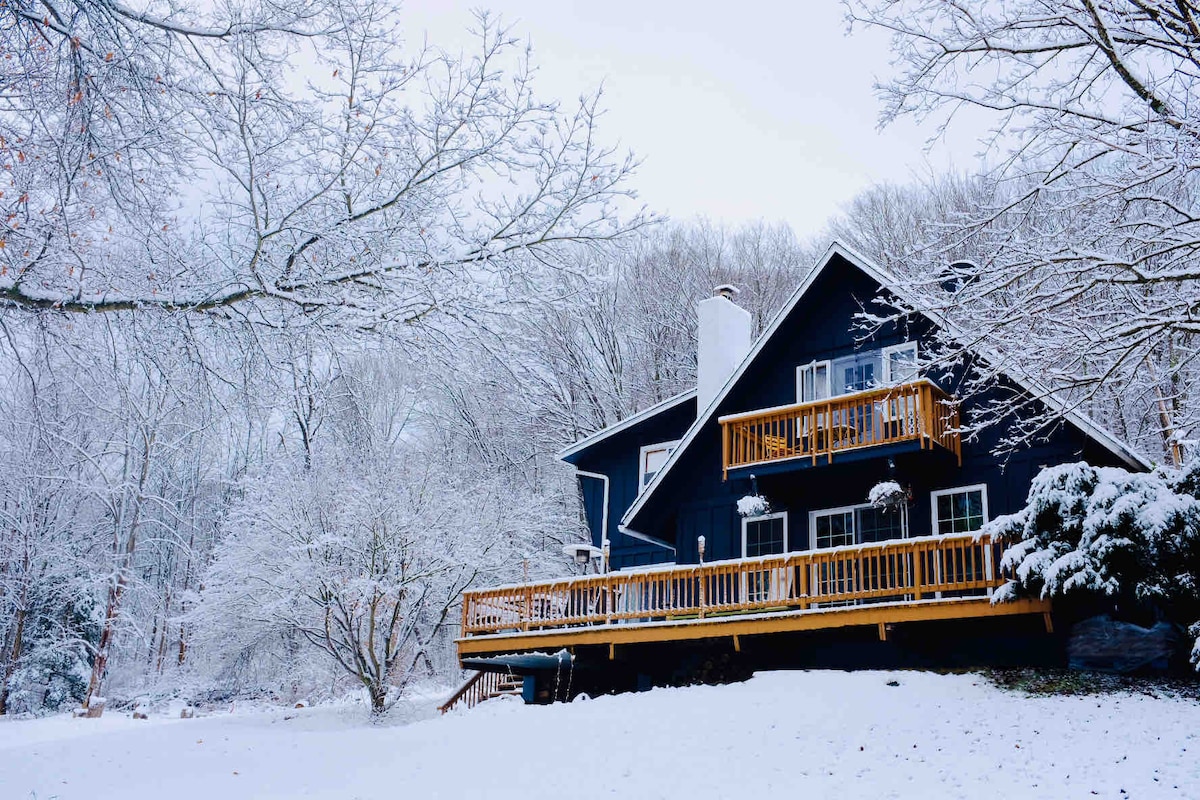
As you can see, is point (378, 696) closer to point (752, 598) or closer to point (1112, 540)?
point (752, 598)

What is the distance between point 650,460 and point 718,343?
9.91ft

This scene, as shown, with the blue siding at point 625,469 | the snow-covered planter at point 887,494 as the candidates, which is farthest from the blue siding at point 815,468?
the blue siding at point 625,469

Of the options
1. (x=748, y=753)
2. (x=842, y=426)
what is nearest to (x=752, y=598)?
(x=842, y=426)

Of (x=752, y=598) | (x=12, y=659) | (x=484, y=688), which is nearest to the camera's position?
(x=752, y=598)

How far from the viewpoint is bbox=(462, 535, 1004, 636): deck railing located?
15.2m

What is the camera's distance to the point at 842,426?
17.2 meters

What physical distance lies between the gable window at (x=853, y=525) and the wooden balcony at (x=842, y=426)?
1.29 meters

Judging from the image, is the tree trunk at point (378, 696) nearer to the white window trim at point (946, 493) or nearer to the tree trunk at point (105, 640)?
the tree trunk at point (105, 640)

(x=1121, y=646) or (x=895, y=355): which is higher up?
(x=895, y=355)

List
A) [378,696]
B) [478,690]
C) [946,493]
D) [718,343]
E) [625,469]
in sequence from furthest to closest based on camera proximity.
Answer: [378,696], [478,690], [625,469], [718,343], [946,493]

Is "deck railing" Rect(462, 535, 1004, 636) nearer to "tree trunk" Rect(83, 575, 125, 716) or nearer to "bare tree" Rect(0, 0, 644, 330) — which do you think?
"bare tree" Rect(0, 0, 644, 330)

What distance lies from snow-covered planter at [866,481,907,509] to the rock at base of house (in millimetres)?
3282

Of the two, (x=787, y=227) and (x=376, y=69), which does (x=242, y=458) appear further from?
(x=376, y=69)

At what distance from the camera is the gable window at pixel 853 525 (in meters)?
17.7
